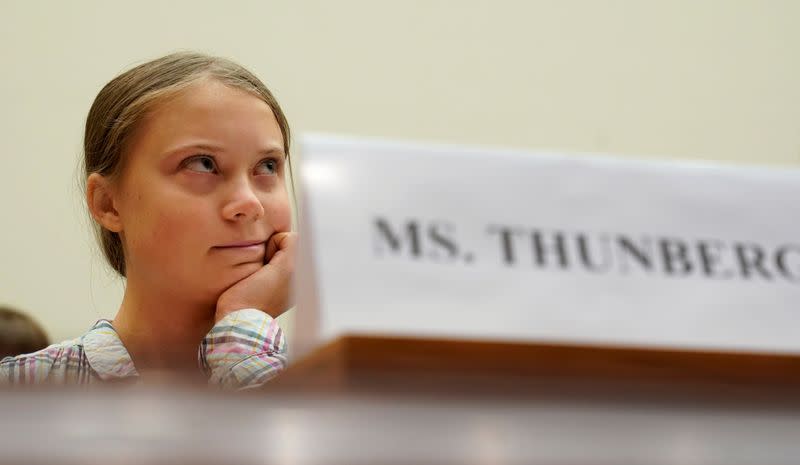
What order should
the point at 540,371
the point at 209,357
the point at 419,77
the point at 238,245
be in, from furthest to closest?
the point at 419,77 → the point at 238,245 → the point at 209,357 → the point at 540,371

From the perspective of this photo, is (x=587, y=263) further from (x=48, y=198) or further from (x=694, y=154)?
(x=694, y=154)

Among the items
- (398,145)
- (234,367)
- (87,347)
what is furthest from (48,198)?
(398,145)

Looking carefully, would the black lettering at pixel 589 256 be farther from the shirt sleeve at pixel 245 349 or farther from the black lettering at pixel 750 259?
the shirt sleeve at pixel 245 349

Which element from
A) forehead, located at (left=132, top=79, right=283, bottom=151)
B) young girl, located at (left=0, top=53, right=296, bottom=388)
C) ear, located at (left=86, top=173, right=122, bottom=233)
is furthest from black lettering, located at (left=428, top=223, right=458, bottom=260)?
ear, located at (left=86, top=173, right=122, bottom=233)

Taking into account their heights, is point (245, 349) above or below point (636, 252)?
below

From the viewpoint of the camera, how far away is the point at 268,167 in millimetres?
688

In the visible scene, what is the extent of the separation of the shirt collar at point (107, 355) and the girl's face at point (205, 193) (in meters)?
0.04

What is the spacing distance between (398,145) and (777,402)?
0.11 meters

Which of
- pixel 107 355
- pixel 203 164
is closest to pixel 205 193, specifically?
pixel 203 164

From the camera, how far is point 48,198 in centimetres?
182

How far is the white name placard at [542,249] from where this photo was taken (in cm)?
22

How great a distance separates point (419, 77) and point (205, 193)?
145 cm

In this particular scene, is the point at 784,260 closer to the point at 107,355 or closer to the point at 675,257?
the point at 675,257

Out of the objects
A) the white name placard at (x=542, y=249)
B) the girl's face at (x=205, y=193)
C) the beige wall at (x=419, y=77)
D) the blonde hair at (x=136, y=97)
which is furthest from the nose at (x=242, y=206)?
the beige wall at (x=419, y=77)
